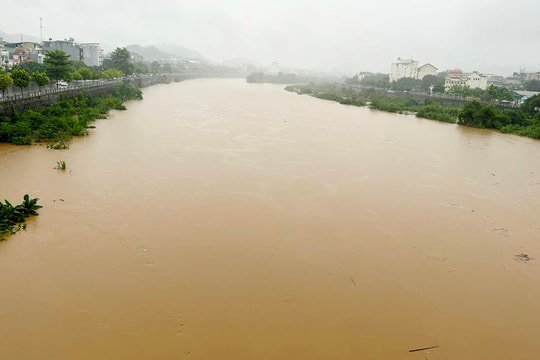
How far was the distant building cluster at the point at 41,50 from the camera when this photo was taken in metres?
28.1

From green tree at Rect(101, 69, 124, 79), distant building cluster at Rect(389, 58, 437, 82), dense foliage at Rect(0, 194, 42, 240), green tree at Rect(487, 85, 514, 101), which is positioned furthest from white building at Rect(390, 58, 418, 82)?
dense foliage at Rect(0, 194, 42, 240)

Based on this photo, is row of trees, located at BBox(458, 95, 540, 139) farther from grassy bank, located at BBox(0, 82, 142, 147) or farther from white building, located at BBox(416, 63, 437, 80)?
white building, located at BBox(416, 63, 437, 80)

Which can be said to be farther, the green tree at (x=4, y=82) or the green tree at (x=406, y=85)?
the green tree at (x=406, y=85)

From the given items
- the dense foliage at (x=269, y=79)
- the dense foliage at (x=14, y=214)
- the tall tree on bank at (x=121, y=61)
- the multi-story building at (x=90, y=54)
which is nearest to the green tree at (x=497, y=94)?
the tall tree on bank at (x=121, y=61)

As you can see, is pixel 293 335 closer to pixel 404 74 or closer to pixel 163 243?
pixel 163 243

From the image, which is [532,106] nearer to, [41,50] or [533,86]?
[533,86]

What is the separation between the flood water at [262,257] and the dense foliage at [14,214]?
170 millimetres

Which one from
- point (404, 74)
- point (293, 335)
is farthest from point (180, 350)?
point (404, 74)

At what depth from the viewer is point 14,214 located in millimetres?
5234

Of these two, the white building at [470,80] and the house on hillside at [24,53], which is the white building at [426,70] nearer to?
the white building at [470,80]

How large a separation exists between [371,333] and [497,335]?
45.2 inches

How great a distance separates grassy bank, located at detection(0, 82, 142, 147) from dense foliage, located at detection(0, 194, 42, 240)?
3.96 metres

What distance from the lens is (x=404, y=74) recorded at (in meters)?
44.7

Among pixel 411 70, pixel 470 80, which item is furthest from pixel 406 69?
pixel 470 80
